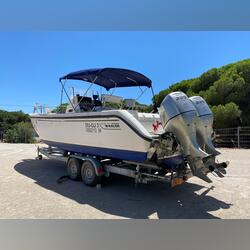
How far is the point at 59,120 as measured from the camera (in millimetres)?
6645

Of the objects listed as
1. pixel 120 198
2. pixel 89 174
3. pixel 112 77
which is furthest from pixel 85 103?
pixel 120 198

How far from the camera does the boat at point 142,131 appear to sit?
15.0 feet

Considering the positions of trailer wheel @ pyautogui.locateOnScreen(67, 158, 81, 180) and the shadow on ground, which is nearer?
the shadow on ground

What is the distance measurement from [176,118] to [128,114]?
0.80 metres

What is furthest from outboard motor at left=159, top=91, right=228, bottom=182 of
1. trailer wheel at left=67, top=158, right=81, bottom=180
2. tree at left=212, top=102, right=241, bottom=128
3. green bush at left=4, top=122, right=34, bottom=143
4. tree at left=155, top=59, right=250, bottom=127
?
green bush at left=4, top=122, right=34, bottom=143

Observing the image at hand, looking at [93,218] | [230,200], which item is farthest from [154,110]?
[93,218]

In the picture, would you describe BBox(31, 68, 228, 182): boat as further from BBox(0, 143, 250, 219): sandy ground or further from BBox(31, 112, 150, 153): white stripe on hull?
BBox(0, 143, 250, 219): sandy ground

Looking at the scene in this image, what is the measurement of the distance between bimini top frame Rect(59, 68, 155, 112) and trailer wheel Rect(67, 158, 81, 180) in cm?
159

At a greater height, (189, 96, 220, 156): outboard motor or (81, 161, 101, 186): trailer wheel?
(189, 96, 220, 156): outboard motor

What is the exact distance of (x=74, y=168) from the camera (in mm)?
6184

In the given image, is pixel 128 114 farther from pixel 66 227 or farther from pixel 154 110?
pixel 66 227

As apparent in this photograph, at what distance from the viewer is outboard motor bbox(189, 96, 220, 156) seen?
15.8 feet

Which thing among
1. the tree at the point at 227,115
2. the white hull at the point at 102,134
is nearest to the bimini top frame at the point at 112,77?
the white hull at the point at 102,134

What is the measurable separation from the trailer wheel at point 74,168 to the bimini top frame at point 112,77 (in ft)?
5.22
